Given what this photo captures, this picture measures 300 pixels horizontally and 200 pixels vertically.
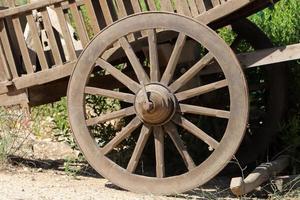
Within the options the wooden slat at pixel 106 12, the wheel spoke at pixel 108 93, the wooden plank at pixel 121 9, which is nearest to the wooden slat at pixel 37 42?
the wheel spoke at pixel 108 93

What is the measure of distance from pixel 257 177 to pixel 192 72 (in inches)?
41.9

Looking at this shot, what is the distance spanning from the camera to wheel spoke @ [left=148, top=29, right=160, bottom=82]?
19.0 ft

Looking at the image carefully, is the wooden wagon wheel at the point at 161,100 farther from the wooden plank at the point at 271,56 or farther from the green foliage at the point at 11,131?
the green foliage at the point at 11,131

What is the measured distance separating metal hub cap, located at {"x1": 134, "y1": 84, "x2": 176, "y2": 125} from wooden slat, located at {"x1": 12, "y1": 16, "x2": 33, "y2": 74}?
1076 millimetres

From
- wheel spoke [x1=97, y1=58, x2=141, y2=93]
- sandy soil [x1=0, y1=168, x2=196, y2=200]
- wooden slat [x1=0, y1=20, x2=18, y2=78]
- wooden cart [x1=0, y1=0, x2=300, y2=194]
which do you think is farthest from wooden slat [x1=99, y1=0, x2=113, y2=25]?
sandy soil [x1=0, y1=168, x2=196, y2=200]

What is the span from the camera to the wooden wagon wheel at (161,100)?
18.5 feet

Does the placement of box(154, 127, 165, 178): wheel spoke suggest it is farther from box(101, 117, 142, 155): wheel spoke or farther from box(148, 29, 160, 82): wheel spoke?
box(148, 29, 160, 82): wheel spoke

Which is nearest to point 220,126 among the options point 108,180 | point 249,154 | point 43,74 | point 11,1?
point 249,154

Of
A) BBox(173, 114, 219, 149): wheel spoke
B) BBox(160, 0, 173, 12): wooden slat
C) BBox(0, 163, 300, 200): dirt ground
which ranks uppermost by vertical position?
BBox(160, 0, 173, 12): wooden slat

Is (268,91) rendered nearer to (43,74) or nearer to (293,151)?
(293,151)

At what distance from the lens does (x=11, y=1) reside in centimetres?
626

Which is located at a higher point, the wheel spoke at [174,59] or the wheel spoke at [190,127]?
the wheel spoke at [174,59]

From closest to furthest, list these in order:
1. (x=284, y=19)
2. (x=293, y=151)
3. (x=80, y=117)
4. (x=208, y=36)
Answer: (x=208, y=36)
(x=80, y=117)
(x=293, y=151)
(x=284, y=19)

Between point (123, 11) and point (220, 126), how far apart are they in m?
1.89
